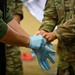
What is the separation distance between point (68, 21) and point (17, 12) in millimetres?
676

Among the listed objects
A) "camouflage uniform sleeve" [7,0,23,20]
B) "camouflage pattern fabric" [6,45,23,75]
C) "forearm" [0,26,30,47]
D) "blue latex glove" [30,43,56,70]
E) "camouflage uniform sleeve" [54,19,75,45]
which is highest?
"forearm" [0,26,30,47]

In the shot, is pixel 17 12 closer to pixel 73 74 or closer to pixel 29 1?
pixel 73 74

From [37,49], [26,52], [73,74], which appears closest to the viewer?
[37,49]

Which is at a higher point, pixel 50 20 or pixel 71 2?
pixel 71 2

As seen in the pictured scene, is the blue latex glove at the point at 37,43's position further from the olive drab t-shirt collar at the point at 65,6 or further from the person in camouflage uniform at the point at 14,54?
the person in camouflage uniform at the point at 14,54

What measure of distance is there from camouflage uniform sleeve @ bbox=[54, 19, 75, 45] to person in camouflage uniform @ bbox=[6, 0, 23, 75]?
601 millimetres

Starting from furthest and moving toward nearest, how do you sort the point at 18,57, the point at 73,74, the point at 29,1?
the point at 29,1 → the point at 18,57 → the point at 73,74

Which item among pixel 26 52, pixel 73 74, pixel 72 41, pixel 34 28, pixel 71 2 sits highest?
pixel 71 2

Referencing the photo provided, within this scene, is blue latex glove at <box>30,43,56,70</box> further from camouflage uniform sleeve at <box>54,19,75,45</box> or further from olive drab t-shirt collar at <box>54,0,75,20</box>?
olive drab t-shirt collar at <box>54,0,75,20</box>

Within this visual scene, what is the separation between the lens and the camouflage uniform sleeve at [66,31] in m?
1.76

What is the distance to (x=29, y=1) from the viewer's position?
141 inches

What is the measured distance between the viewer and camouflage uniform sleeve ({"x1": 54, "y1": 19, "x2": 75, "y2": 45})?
1762 millimetres

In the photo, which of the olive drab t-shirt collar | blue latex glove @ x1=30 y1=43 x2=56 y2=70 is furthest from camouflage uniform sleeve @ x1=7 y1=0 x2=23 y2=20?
blue latex glove @ x1=30 y1=43 x2=56 y2=70

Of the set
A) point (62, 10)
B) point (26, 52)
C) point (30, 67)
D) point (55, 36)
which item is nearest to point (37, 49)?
point (55, 36)
